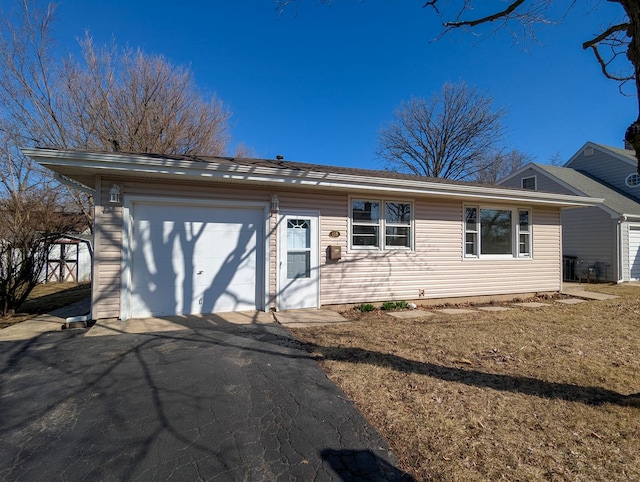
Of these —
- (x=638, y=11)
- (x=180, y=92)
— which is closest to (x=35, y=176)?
(x=180, y=92)

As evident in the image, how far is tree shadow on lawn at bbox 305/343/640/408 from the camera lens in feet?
10.2

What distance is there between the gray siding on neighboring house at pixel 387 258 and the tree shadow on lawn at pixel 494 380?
2.77 metres

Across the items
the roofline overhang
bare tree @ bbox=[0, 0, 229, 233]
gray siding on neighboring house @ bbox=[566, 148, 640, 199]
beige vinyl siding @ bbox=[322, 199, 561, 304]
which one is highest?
bare tree @ bbox=[0, 0, 229, 233]

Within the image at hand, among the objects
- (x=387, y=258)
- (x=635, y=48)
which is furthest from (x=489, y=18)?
(x=387, y=258)

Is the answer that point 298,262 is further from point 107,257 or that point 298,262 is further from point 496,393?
point 496,393

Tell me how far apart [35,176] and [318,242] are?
12.0 meters

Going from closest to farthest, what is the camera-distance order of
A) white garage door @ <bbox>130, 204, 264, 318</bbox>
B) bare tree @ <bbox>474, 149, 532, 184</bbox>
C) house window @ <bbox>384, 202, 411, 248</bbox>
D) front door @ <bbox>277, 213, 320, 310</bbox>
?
white garage door @ <bbox>130, 204, 264, 318</bbox> < front door @ <bbox>277, 213, 320, 310</bbox> < house window @ <bbox>384, 202, 411, 248</bbox> < bare tree @ <bbox>474, 149, 532, 184</bbox>

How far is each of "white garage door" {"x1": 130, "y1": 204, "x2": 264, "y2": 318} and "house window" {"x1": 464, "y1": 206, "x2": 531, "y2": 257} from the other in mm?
5524

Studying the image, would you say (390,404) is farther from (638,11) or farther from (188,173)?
(188,173)

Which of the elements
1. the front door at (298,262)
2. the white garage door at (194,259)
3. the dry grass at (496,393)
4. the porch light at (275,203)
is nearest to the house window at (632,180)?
the dry grass at (496,393)

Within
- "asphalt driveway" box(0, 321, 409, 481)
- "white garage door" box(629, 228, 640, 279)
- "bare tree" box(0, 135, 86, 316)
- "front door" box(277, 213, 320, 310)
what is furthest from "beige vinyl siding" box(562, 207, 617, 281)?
"bare tree" box(0, 135, 86, 316)

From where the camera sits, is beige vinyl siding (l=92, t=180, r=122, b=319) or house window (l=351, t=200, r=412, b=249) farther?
house window (l=351, t=200, r=412, b=249)

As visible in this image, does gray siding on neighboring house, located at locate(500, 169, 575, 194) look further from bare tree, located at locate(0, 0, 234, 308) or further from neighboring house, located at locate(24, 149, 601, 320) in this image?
bare tree, located at locate(0, 0, 234, 308)

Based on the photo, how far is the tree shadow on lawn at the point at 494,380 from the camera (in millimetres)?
3096
